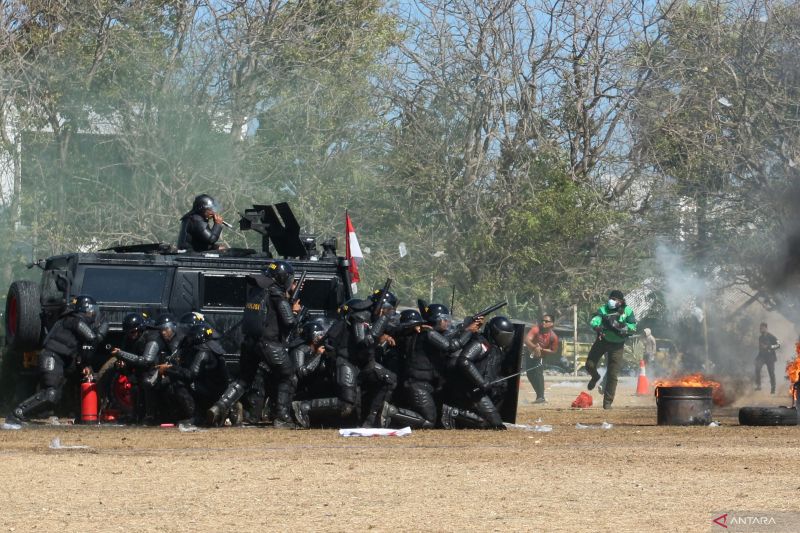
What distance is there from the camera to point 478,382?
16.7 m

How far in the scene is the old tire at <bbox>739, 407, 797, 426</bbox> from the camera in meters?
18.0

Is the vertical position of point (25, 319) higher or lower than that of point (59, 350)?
higher

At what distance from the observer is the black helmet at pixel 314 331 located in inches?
683

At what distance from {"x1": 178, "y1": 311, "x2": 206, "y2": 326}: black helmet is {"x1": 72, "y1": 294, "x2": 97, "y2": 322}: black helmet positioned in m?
1.04

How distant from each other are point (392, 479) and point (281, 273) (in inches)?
243

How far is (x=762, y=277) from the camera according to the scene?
101 ft

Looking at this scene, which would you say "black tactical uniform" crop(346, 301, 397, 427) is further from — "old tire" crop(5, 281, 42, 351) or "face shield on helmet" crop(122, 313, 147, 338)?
"old tire" crop(5, 281, 42, 351)

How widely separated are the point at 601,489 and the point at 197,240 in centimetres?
1016

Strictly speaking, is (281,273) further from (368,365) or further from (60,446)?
(60,446)

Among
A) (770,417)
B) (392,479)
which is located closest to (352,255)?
(770,417)

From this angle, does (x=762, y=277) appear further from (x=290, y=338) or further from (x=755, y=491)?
(x=755, y=491)

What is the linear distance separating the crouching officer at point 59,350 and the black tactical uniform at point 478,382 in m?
4.23

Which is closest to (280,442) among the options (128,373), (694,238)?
(128,373)

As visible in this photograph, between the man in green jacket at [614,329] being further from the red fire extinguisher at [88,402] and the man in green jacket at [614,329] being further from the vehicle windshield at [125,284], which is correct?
the red fire extinguisher at [88,402]
